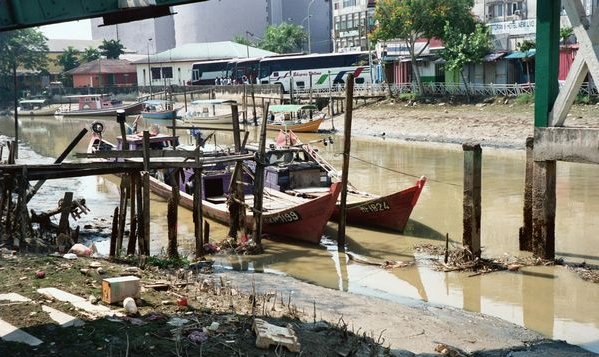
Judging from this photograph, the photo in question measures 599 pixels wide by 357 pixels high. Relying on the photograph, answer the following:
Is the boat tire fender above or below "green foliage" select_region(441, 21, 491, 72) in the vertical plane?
below

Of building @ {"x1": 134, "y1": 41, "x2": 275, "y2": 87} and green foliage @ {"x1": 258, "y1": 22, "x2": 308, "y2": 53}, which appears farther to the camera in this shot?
green foliage @ {"x1": 258, "y1": 22, "x2": 308, "y2": 53}

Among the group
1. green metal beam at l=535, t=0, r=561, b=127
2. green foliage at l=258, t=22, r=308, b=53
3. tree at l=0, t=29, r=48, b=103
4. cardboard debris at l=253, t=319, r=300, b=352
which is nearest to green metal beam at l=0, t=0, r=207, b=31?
cardboard debris at l=253, t=319, r=300, b=352

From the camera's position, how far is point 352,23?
70.8 metres

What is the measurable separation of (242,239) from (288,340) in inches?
386

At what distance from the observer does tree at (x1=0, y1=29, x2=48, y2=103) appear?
77.7 meters

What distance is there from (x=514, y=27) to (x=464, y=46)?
393 cm

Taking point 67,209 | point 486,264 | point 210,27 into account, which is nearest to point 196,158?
point 67,209

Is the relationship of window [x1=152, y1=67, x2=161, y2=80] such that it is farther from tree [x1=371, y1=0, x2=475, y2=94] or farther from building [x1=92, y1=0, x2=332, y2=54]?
tree [x1=371, y1=0, x2=475, y2=94]

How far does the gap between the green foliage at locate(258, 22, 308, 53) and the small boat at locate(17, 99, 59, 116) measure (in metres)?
24.1

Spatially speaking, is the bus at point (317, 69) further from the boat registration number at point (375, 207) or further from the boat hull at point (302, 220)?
the boat hull at point (302, 220)

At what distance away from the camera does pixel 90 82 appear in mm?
84938

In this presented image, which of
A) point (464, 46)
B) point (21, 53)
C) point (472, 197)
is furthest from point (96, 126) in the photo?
point (21, 53)

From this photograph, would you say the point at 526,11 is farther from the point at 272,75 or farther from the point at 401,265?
the point at 401,265

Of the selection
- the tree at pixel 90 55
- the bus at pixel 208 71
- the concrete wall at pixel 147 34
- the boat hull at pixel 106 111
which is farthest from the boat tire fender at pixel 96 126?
the concrete wall at pixel 147 34
